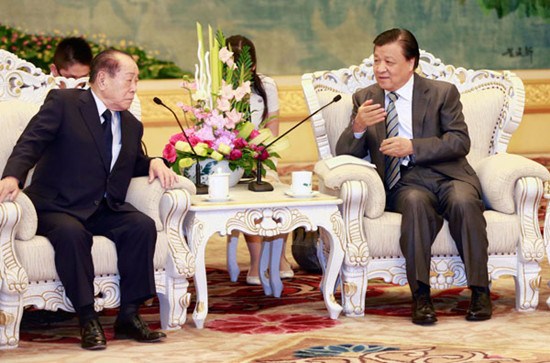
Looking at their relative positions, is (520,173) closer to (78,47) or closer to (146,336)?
(146,336)

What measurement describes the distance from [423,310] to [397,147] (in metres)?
0.81

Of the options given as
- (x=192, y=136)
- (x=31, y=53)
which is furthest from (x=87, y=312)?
(x=31, y=53)

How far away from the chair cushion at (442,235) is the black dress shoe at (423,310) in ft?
0.76

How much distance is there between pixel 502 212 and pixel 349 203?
74 centimetres

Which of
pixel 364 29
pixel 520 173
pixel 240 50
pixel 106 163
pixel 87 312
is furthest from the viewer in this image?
pixel 364 29

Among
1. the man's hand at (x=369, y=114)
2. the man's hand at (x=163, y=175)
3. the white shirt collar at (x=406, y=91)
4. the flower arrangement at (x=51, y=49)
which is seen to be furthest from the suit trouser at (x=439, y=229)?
the flower arrangement at (x=51, y=49)

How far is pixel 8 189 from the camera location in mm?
4258

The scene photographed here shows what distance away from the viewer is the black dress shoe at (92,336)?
14.0 feet

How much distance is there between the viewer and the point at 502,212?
5.00 m

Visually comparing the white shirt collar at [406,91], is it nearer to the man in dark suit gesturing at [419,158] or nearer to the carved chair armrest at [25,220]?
the man in dark suit gesturing at [419,158]

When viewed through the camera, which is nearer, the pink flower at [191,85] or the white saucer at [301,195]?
the white saucer at [301,195]

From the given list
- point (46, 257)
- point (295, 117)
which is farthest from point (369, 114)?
point (295, 117)

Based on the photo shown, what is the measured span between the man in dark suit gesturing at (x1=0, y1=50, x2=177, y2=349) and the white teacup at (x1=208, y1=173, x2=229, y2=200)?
21 centimetres

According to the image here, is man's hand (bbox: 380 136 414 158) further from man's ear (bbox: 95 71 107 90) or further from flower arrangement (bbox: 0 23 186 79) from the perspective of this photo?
flower arrangement (bbox: 0 23 186 79)
